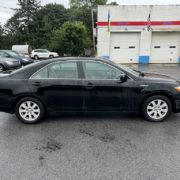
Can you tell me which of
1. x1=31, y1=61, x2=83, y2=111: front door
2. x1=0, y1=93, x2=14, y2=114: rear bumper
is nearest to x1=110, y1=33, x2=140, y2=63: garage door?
x1=31, y1=61, x2=83, y2=111: front door

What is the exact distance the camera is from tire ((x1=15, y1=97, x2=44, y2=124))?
4340mm

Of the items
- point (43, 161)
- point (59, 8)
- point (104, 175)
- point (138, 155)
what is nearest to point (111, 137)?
point (138, 155)

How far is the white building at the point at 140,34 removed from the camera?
696 inches

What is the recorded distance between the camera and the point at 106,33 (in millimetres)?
18141

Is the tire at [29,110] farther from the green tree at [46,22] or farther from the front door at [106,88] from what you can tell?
the green tree at [46,22]

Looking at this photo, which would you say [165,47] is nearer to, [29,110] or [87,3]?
[29,110]

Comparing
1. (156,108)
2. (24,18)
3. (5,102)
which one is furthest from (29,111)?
(24,18)

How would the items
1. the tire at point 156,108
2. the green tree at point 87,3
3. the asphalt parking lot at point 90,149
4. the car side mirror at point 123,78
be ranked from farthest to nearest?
the green tree at point 87,3 < the tire at point 156,108 < the car side mirror at point 123,78 < the asphalt parking lot at point 90,149

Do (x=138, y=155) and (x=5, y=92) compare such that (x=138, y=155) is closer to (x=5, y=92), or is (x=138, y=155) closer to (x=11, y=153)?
(x=11, y=153)

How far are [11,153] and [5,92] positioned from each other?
157 cm

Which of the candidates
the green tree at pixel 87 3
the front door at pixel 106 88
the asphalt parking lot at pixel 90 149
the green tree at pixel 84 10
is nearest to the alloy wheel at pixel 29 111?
the asphalt parking lot at pixel 90 149

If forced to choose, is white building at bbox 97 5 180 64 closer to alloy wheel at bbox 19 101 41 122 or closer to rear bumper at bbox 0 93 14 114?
alloy wheel at bbox 19 101 41 122

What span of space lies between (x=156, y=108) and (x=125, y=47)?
14.8m

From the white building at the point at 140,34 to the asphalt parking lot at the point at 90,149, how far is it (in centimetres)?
1449
